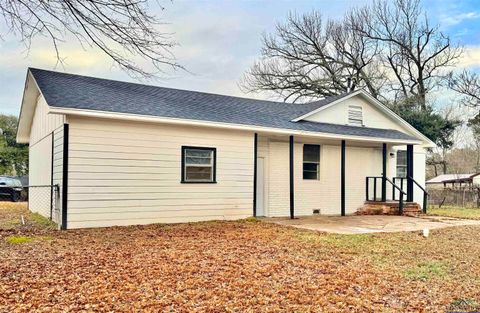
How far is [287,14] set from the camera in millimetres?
30359

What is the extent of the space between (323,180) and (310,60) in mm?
17756

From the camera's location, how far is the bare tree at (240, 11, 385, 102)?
29562 mm

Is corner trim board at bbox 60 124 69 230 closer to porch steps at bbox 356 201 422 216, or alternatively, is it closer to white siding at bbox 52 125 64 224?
white siding at bbox 52 125 64 224

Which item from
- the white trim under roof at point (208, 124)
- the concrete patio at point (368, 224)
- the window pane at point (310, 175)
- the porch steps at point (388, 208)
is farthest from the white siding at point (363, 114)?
the concrete patio at point (368, 224)

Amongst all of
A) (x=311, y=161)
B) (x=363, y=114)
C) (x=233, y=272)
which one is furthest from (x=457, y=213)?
(x=233, y=272)

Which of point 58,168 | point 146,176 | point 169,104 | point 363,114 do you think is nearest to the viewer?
point 58,168

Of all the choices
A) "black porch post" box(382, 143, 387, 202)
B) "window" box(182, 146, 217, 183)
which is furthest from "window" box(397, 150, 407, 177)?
"window" box(182, 146, 217, 183)

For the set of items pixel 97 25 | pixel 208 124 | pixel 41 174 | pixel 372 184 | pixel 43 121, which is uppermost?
pixel 97 25

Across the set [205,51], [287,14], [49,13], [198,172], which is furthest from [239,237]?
[287,14]

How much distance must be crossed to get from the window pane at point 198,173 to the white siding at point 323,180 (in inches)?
100.0

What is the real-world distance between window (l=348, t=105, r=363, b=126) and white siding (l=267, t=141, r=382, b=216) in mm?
1205

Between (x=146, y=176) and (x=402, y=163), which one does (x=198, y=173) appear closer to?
(x=146, y=176)

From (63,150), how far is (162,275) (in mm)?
5259

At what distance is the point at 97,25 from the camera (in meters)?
6.25
